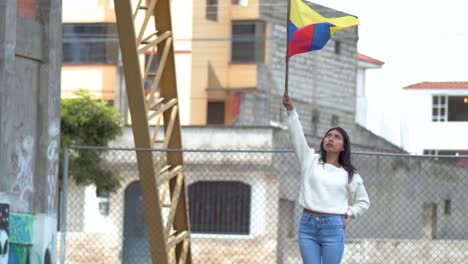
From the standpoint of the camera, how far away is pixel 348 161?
1188 cm

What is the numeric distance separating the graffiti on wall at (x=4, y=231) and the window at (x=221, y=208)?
70.8 feet

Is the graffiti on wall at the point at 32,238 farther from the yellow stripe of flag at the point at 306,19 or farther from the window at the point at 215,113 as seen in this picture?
the window at the point at 215,113

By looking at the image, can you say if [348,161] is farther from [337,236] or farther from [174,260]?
[174,260]

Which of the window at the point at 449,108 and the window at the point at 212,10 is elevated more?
the window at the point at 212,10

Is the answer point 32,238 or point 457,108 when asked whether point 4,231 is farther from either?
point 457,108

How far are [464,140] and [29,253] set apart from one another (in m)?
29.3

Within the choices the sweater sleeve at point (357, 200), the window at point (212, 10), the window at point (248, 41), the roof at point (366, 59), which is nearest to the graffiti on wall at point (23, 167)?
the sweater sleeve at point (357, 200)

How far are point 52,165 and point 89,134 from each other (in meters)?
22.9

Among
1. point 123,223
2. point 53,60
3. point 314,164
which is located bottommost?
point 123,223

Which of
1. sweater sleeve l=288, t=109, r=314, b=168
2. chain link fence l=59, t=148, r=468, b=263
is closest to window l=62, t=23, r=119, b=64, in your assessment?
chain link fence l=59, t=148, r=468, b=263

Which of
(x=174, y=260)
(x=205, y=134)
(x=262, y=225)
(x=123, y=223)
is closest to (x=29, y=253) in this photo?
(x=174, y=260)

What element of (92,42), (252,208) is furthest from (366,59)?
(252,208)

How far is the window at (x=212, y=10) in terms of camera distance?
44.2 meters

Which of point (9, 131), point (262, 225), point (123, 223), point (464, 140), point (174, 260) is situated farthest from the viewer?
point (464, 140)
